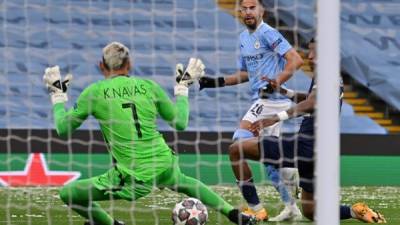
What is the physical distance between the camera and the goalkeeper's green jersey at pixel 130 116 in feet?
25.0

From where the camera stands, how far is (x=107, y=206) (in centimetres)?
1169

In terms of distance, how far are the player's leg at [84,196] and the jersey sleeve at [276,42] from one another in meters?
2.55

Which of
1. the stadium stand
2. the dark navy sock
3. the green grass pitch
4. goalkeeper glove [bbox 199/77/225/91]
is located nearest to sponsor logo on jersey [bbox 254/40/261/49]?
goalkeeper glove [bbox 199/77/225/91]

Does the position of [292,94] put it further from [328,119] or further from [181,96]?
[328,119]

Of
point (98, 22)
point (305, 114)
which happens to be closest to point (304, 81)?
point (98, 22)

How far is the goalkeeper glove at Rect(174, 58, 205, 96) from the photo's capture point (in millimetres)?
7359

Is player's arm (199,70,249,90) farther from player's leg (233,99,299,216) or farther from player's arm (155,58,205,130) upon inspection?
player's arm (155,58,205,130)

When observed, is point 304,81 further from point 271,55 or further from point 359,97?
point 271,55

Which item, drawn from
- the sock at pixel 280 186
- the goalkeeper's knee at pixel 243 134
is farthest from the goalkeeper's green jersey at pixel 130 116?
the sock at pixel 280 186

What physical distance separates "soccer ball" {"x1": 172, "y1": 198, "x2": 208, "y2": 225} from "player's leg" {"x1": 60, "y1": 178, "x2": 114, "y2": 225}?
0.65m

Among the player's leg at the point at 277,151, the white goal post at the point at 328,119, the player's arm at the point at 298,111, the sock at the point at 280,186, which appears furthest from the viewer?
the sock at the point at 280,186

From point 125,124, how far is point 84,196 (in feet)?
1.83

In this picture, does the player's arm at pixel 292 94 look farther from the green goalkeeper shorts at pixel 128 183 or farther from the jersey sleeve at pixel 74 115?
the jersey sleeve at pixel 74 115

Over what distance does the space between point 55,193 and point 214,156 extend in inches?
96.4
